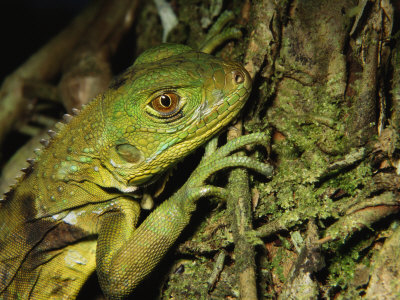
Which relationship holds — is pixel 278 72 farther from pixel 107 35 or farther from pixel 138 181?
pixel 107 35

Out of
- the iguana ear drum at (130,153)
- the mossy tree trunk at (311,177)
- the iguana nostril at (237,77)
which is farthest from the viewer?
the iguana ear drum at (130,153)

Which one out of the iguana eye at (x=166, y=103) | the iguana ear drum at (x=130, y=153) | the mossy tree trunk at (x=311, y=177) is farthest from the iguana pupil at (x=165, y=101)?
the mossy tree trunk at (x=311, y=177)

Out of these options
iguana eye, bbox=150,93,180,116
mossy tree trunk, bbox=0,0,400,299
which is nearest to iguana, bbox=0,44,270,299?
iguana eye, bbox=150,93,180,116

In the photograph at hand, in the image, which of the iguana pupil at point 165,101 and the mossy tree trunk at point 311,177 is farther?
the iguana pupil at point 165,101

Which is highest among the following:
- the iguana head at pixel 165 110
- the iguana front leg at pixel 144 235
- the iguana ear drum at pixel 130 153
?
the iguana head at pixel 165 110

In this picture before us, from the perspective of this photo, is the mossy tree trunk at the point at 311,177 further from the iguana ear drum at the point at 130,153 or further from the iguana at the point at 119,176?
the iguana ear drum at the point at 130,153

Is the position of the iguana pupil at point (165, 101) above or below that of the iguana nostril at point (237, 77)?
below

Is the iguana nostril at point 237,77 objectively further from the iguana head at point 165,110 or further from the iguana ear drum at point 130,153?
the iguana ear drum at point 130,153

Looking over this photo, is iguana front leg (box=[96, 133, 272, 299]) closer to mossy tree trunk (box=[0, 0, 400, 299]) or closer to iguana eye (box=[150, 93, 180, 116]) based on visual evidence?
mossy tree trunk (box=[0, 0, 400, 299])

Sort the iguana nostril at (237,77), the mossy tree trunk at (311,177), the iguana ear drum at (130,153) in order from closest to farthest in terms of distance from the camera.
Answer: the mossy tree trunk at (311,177)
the iguana nostril at (237,77)
the iguana ear drum at (130,153)
